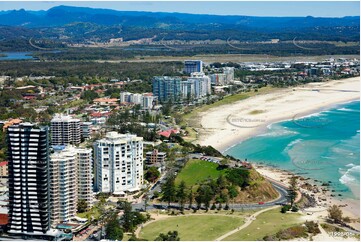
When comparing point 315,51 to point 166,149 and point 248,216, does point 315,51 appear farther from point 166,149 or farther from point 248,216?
point 248,216

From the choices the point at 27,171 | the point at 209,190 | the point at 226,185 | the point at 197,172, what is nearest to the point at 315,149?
the point at 197,172

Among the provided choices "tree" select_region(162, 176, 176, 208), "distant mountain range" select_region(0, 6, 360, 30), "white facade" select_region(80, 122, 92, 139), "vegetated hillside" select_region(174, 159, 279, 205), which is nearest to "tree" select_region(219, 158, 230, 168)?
"vegetated hillside" select_region(174, 159, 279, 205)

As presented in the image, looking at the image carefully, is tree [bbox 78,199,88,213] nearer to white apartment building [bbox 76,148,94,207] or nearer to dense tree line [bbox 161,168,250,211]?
white apartment building [bbox 76,148,94,207]

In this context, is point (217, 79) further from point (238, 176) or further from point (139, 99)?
point (238, 176)

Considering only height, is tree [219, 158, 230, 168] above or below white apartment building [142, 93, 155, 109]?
above

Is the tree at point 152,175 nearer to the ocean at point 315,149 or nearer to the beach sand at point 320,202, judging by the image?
the beach sand at point 320,202

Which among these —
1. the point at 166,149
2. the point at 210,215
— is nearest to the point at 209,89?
the point at 166,149
